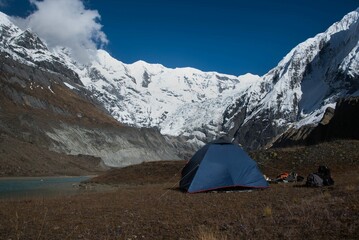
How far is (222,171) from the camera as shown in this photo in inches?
825

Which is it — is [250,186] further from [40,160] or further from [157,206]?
[40,160]

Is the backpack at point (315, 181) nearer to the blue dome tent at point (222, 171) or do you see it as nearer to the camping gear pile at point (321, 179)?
the camping gear pile at point (321, 179)

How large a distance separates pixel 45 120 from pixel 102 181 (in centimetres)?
9728

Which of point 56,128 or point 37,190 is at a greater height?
point 56,128

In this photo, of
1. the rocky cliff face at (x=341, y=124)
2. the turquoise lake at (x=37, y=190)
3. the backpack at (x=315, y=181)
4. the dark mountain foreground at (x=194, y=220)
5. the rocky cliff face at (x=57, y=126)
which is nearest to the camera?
the dark mountain foreground at (x=194, y=220)

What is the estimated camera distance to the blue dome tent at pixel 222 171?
67.2 ft

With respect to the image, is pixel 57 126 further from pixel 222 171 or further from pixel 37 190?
pixel 222 171

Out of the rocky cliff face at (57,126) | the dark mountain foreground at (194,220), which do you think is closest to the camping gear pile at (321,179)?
the dark mountain foreground at (194,220)

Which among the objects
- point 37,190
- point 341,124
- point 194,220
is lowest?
point 194,220

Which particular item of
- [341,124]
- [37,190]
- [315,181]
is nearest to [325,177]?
[315,181]

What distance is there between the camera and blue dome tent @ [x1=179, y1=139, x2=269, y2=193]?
67.2 ft

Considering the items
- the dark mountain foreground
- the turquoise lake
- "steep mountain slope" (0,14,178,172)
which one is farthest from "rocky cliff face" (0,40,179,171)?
the dark mountain foreground

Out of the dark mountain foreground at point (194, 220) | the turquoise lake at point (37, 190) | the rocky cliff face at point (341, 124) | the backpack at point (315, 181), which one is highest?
the rocky cliff face at point (341, 124)

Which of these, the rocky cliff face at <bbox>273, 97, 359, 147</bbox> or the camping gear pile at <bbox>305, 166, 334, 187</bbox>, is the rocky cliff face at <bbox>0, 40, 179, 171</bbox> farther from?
the camping gear pile at <bbox>305, 166, 334, 187</bbox>
